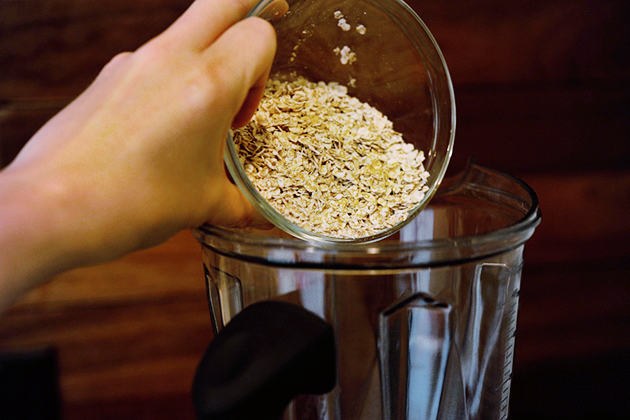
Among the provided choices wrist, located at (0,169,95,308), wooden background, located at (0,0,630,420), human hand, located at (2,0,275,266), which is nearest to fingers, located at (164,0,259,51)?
human hand, located at (2,0,275,266)

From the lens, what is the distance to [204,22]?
0.95 feet

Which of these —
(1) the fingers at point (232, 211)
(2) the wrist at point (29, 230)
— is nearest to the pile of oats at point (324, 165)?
(1) the fingers at point (232, 211)

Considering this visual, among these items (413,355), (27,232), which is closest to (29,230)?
(27,232)

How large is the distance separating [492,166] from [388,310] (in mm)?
440

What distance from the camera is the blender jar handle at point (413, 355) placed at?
0.32 m

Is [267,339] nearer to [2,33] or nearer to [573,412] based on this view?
[2,33]

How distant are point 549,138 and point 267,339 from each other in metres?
0.58

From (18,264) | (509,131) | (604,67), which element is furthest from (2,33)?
(604,67)

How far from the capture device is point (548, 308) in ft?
2.47

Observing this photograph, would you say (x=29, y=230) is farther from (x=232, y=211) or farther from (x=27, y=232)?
(x=232, y=211)

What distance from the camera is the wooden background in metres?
0.60

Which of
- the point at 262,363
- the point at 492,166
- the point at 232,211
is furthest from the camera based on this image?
the point at 492,166

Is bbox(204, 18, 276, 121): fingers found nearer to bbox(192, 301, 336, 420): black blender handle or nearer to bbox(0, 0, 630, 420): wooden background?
bbox(192, 301, 336, 420): black blender handle

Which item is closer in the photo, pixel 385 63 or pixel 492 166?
pixel 385 63
